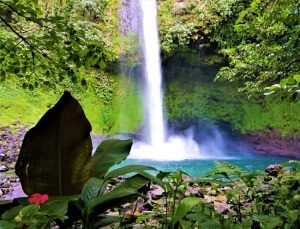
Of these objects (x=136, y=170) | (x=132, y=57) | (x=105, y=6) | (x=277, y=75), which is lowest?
(x=136, y=170)

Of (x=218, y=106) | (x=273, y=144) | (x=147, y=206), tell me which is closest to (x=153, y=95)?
(x=218, y=106)

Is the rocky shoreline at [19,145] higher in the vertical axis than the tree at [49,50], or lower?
lower

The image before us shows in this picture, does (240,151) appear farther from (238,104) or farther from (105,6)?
(105,6)

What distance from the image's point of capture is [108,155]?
1898 mm

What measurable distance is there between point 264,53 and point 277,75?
35.7 inches

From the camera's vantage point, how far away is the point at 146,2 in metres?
16.3

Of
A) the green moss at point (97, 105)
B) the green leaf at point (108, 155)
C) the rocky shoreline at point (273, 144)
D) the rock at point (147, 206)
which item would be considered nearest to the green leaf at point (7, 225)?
the green leaf at point (108, 155)

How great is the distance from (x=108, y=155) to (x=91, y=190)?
1.22 feet

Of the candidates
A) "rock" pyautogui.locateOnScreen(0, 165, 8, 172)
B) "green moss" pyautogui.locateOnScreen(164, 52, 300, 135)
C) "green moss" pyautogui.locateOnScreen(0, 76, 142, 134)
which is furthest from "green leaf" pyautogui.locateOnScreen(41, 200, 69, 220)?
"green moss" pyautogui.locateOnScreen(164, 52, 300, 135)

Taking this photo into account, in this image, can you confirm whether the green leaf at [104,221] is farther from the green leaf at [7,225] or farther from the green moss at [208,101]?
the green moss at [208,101]

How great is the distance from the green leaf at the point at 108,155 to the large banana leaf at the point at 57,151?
131 millimetres

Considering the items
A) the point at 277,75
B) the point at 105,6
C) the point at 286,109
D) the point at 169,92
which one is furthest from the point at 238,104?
the point at 277,75

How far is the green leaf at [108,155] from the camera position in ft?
5.98

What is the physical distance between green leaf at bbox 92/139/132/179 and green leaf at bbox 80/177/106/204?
205 millimetres
